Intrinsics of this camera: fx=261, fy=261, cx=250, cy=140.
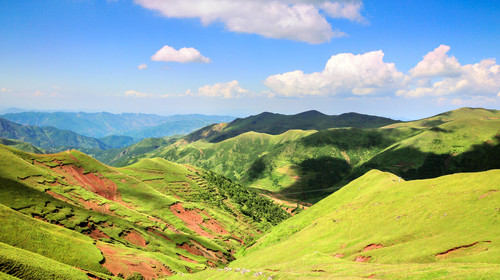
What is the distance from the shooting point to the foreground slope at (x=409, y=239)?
35.3 m

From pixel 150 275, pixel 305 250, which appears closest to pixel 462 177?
pixel 305 250

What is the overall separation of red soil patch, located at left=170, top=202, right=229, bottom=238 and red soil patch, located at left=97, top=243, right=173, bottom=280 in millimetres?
56045

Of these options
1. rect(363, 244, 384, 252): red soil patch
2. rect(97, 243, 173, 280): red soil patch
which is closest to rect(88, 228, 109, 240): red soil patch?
rect(97, 243, 173, 280): red soil patch

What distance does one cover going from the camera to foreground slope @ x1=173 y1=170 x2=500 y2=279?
35.3 m

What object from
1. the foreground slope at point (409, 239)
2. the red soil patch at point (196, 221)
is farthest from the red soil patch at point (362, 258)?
the red soil patch at point (196, 221)

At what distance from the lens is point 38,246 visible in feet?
164

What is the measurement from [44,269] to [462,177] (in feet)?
291

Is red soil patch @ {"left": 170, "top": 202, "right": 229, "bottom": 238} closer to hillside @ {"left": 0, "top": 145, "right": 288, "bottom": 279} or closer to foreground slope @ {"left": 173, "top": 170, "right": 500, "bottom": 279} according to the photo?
hillside @ {"left": 0, "top": 145, "right": 288, "bottom": 279}

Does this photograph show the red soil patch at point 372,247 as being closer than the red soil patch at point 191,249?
Yes

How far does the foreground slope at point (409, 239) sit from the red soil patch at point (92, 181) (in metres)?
76.7

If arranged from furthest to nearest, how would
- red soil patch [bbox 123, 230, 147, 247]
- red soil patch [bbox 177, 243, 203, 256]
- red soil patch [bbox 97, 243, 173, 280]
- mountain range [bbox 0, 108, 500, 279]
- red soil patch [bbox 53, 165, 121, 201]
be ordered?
red soil patch [bbox 53, 165, 121, 201] → red soil patch [bbox 177, 243, 203, 256] → red soil patch [bbox 123, 230, 147, 247] → red soil patch [bbox 97, 243, 173, 280] → mountain range [bbox 0, 108, 500, 279]

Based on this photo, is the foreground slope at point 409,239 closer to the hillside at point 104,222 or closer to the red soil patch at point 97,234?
the hillside at point 104,222

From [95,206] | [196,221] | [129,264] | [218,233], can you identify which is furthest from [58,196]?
[218,233]

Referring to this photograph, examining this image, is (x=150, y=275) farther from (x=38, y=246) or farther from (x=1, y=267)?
(x=1, y=267)
